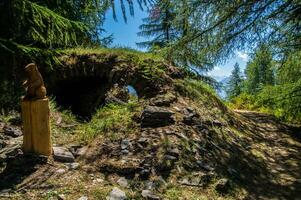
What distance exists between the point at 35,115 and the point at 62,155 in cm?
86

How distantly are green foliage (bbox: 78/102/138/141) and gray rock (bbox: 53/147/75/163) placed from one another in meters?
0.86

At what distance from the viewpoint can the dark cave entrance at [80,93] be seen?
11523mm

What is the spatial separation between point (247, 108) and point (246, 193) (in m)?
9.96

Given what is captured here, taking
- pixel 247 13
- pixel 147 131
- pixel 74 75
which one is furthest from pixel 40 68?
pixel 247 13

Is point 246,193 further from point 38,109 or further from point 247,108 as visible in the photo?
point 247,108

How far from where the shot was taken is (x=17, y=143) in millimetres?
7703

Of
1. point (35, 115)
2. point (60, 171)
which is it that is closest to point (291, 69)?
point (60, 171)

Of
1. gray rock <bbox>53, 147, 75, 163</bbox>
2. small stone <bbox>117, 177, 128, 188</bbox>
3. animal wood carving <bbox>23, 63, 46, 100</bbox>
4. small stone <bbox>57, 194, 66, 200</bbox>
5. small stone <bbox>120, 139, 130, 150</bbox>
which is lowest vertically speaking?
small stone <bbox>57, 194, 66, 200</bbox>

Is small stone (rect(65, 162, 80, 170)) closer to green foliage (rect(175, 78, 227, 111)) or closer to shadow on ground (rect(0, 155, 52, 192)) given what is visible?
shadow on ground (rect(0, 155, 52, 192))

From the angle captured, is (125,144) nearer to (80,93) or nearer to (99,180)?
(99,180)

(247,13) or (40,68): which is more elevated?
(247,13)

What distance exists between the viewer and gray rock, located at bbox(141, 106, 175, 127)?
8375mm

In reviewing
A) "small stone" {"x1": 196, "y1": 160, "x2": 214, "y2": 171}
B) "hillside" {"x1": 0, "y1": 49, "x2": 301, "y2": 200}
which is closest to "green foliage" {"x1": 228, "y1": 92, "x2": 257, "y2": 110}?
"hillside" {"x1": 0, "y1": 49, "x2": 301, "y2": 200}

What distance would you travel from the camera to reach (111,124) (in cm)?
Answer: 845
